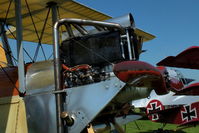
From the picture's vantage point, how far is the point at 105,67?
4.04 metres

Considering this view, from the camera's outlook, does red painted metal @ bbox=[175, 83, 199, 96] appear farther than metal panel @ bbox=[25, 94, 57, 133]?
No

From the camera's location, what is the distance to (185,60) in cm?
352

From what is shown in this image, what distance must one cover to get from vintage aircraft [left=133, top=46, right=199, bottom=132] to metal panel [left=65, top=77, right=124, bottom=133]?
673 millimetres

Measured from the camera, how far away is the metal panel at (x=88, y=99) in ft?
12.1

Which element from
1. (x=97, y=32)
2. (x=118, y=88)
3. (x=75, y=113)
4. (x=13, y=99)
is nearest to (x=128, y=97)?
(x=118, y=88)

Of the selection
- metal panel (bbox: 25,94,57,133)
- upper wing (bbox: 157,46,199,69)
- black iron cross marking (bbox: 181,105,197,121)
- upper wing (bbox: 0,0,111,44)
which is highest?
upper wing (bbox: 0,0,111,44)

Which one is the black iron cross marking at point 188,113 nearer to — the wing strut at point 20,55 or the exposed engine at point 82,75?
the exposed engine at point 82,75

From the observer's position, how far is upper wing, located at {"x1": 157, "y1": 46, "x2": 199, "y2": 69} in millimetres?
3316

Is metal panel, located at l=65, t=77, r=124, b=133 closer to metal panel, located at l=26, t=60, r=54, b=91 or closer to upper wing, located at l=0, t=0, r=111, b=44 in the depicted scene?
metal panel, located at l=26, t=60, r=54, b=91

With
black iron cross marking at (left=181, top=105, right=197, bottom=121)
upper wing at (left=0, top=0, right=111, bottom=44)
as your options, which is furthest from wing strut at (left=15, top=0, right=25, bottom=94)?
black iron cross marking at (left=181, top=105, right=197, bottom=121)

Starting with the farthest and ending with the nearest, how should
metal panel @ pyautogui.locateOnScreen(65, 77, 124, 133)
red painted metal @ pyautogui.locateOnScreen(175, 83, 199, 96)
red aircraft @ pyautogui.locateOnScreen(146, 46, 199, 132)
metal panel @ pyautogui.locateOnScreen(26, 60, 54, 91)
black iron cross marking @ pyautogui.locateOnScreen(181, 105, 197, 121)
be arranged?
black iron cross marking @ pyautogui.locateOnScreen(181, 105, 197, 121) < metal panel @ pyautogui.locateOnScreen(26, 60, 54, 91) < red painted metal @ pyautogui.locateOnScreen(175, 83, 199, 96) < metal panel @ pyautogui.locateOnScreen(65, 77, 124, 133) < red aircraft @ pyautogui.locateOnScreen(146, 46, 199, 132)

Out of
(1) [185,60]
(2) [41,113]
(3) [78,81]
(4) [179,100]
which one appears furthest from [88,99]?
(4) [179,100]

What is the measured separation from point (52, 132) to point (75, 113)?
1.32ft

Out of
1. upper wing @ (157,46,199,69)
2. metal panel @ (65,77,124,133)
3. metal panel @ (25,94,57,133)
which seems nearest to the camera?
upper wing @ (157,46,199,69)
